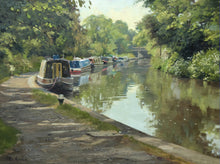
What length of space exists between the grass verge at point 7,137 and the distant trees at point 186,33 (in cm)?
Result: 1901

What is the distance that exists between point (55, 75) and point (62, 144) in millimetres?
15889

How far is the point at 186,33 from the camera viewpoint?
3203 cm

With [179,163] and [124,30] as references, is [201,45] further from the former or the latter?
[124,30]

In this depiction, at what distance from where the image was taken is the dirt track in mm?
5992

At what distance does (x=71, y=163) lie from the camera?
577 cm

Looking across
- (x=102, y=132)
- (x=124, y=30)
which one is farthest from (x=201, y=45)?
(x=124, y=30)

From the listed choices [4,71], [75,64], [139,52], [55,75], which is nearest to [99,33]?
[75,64]

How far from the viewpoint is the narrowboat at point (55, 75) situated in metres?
21.5

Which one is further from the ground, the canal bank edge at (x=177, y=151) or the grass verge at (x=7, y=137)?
the grass verge at (x=7, y=137)

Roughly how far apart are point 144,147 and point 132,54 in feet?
346

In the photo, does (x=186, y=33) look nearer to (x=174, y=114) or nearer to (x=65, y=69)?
(x=65, y=69)

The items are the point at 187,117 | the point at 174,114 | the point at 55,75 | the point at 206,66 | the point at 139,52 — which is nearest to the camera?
the point at 187,117

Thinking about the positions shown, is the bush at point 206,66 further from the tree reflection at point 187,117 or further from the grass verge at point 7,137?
the grass verge at point 7,137

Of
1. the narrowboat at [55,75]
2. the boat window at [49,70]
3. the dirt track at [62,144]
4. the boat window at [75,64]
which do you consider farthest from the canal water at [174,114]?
the boat window at [75,64]
